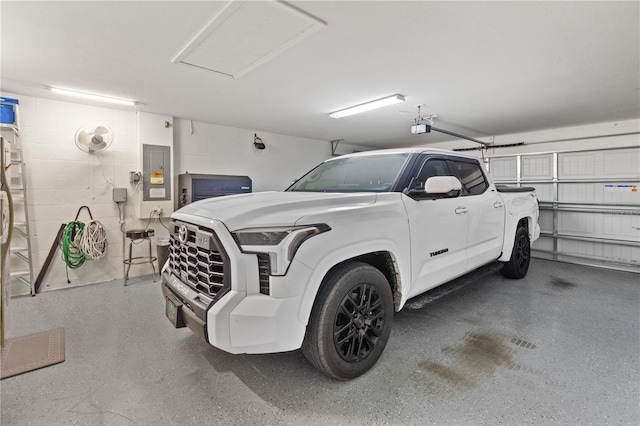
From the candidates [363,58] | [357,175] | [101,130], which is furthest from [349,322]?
[101,130]

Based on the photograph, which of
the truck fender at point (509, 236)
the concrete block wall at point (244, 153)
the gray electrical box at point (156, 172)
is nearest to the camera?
the truck fender at point (509, 236)

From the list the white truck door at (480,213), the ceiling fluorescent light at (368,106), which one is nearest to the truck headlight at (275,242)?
the white truck door at (480,213)

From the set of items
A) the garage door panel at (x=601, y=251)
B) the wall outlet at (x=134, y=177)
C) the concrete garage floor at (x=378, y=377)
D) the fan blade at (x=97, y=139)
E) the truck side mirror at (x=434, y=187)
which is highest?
the fan blade at (x=97, y=139)

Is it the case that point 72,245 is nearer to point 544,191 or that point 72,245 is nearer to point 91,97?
point 91,97

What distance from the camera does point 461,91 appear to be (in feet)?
12.7

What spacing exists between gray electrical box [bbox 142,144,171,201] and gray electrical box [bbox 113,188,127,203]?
268 millimetres

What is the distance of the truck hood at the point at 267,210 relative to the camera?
5.58ft

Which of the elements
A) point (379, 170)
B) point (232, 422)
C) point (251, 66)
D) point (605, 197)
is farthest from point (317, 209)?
point (605, 197)

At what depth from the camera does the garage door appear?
5215mm

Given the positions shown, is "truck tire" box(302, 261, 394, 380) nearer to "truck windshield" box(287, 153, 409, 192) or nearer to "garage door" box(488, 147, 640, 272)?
"truck windshield" box(287, 153, 409, 192)

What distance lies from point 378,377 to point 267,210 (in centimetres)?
144

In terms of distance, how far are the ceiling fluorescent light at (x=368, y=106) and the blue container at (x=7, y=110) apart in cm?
441

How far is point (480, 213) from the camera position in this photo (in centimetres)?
317

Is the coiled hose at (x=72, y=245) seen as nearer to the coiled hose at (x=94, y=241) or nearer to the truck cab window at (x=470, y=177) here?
the coiled hose at (x=94, y=241)
